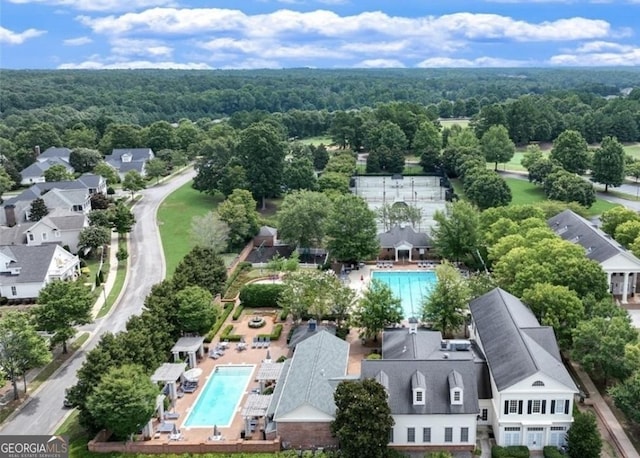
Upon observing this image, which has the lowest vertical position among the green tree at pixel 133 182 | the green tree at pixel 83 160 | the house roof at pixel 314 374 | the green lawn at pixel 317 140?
the house roof at pixel 314 374

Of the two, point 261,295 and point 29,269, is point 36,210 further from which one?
Answer: point 261,295

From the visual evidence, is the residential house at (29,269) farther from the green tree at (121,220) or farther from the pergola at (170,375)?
the pergola at (170,375)

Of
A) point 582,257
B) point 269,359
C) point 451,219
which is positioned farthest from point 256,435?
point 451,219

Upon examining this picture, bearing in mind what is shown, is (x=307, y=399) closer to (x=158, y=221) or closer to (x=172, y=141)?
(x=158, y=221)

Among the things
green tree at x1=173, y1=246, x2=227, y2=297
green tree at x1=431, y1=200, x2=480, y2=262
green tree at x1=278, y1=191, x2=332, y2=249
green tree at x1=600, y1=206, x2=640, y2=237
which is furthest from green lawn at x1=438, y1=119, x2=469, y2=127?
green tree at x1=173, y1=246, x2=227, y2=297

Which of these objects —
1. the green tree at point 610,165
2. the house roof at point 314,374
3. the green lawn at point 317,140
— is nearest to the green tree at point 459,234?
the house roof at point 314,374

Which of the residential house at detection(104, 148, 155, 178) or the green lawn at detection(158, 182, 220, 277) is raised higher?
the residential house at detection(104, 148, 155, 178)

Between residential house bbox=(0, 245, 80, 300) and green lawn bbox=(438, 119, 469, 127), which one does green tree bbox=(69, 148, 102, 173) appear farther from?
green lawn bbox=(438, 119, 469, 127)
